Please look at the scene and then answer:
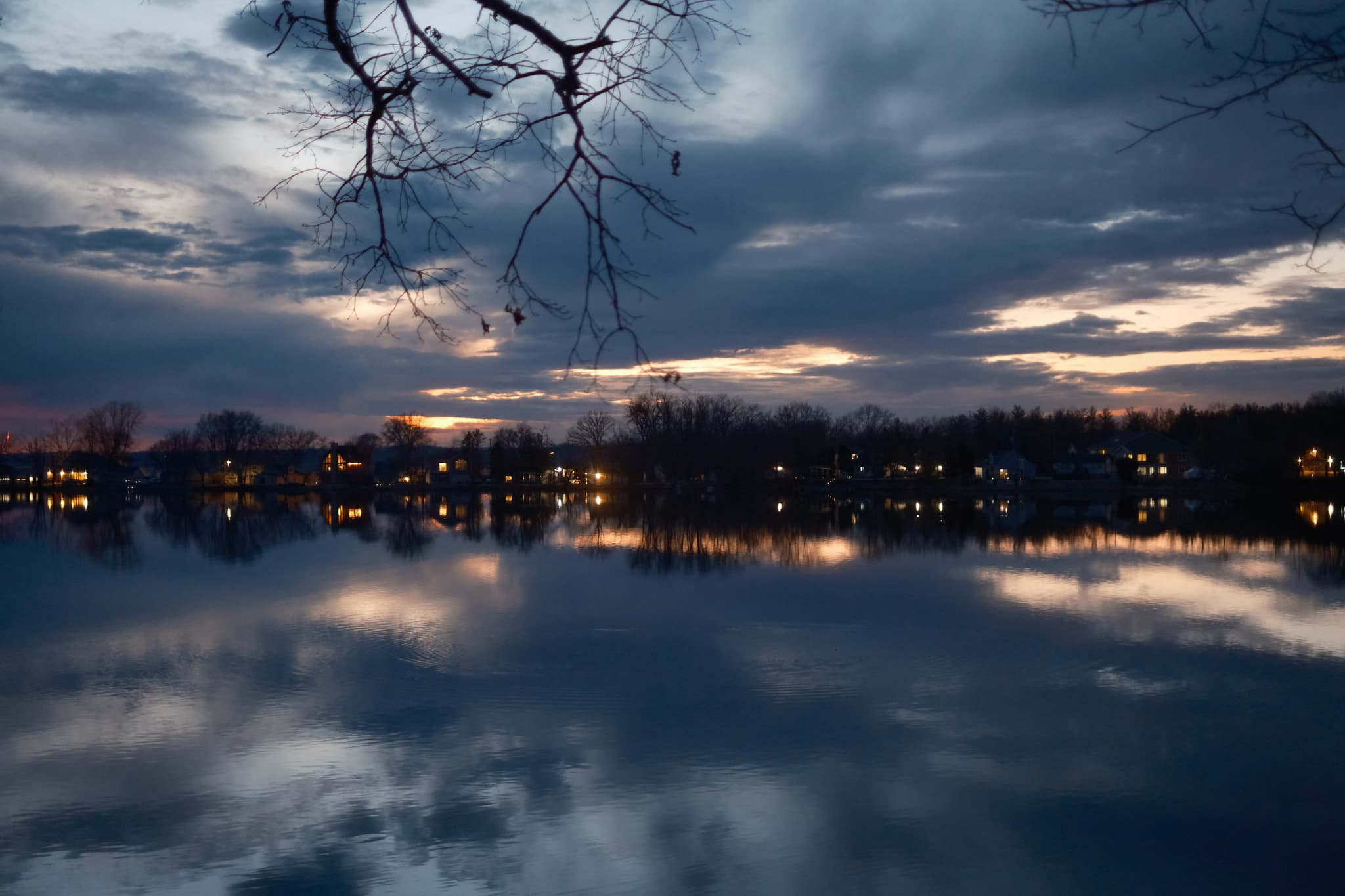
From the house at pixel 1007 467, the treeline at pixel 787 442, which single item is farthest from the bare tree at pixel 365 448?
the house at pixel 1007 467

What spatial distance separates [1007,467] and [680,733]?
77.7 meters

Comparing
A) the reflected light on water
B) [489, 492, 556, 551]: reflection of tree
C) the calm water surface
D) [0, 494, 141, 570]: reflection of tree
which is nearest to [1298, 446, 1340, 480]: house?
[489, 492, 556, 551]: reflection of tree

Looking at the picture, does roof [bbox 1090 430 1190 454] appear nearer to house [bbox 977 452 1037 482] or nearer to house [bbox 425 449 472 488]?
house [bbox 977 452 1037 482]

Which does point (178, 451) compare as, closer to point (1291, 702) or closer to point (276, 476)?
point (276, 476)

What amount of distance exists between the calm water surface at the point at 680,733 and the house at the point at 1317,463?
53046 millimetres

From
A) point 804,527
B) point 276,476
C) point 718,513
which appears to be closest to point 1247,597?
point 804,527

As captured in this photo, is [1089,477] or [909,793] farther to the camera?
[1089,477]

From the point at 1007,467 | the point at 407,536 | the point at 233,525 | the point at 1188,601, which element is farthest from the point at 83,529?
the point at 1007,467

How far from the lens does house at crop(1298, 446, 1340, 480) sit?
6156cm

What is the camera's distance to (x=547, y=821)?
623 cm

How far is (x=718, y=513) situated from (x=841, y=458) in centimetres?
5061

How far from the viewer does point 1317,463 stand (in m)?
62.8

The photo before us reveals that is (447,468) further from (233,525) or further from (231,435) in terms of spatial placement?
(233,525)

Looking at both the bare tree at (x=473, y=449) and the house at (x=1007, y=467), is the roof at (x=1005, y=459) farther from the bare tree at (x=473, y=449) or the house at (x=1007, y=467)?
the bare tree at (x=473, y=449)
